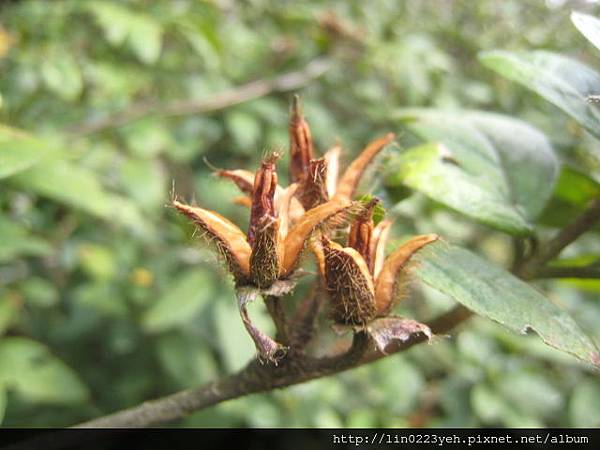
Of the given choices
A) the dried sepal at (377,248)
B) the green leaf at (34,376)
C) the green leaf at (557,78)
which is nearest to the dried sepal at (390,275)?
the dried sepal at (377,248)

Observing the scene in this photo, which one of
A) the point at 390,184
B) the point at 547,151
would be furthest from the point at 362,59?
the point at 390,184

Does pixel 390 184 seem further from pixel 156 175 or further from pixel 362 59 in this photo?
pixel 362 59

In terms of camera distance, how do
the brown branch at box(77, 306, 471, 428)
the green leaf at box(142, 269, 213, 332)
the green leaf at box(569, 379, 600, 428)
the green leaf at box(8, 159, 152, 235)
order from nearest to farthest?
the brown branch at box(77, 306, 471, 428) → the green leaf at box(8, 159, 152, 235) → the green leaf at box(142, 269, 213, 332) → the green leaf at box(569, 379, 600, 428)

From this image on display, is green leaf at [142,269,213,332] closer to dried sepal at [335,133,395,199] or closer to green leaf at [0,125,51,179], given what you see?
green leaf at [0,125,51,179]

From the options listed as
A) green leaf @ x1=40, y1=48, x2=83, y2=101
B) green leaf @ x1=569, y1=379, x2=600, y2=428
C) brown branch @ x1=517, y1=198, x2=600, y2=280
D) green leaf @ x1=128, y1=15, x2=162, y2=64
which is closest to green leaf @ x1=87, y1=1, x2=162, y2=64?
green leaf @ x1=128, y1=15, x2=162, y2=64

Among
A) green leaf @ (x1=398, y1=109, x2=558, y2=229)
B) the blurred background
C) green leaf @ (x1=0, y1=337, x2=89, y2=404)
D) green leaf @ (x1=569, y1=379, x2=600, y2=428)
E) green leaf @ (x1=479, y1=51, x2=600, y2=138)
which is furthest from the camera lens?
green leaf @ (x1=569, y1=379, x2=600, y2=428)

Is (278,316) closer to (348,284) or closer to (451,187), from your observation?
(348,284)

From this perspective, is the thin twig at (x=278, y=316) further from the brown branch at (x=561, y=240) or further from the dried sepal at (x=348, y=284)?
the brown branch at (x=561, y=240)
